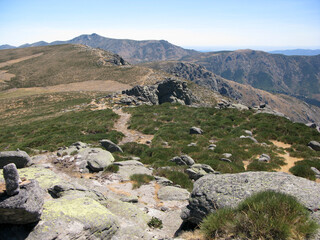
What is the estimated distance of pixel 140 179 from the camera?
443 inches

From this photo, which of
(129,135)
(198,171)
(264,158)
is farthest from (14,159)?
(264,158)

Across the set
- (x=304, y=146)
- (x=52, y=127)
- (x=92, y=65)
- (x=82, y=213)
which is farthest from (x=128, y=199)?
(x=92, y=65)

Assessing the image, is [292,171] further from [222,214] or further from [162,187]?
[222,214]

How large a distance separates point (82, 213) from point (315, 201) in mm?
6455

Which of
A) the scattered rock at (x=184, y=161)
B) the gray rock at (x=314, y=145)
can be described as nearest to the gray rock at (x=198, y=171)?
the scattered rock at (x=184, y=161)

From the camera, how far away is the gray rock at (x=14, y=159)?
388 inches

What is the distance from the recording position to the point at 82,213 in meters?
5.79

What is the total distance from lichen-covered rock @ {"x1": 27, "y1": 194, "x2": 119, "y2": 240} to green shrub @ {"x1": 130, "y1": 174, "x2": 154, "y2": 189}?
4.64 meters

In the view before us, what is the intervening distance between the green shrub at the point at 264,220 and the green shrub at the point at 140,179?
21.5ft

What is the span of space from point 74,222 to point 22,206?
4.74 ft

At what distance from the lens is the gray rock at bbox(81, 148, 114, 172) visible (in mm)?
12352

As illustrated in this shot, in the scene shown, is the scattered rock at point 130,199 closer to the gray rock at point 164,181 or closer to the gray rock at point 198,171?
the gray rock at point 164,181

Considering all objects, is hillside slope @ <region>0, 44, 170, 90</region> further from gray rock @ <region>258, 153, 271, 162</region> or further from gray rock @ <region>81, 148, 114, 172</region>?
gray rock @ <region>258, 153, 271, 162</region>

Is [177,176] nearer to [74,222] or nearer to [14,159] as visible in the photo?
[74,222]
